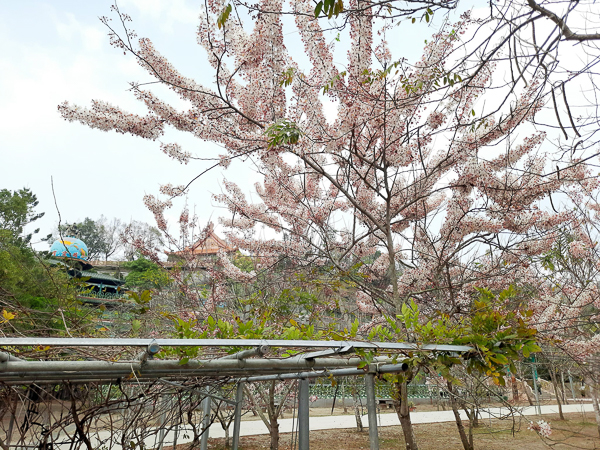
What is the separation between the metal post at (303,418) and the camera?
251 centimetres

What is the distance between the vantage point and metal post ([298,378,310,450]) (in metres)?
2.51

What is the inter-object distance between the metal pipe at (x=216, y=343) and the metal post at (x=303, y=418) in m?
0.78

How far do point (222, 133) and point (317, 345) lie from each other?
273 cm

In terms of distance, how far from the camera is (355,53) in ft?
12.7

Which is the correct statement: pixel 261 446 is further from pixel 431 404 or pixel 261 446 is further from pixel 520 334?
pixel 431 404

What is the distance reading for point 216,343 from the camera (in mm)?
1766

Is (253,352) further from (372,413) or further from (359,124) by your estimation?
(359,124)

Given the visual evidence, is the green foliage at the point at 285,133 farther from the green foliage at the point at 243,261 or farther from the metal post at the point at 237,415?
the green foliage at the point at 243,261

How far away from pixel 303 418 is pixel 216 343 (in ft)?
3.76

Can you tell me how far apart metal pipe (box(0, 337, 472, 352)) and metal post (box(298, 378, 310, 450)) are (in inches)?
30.6

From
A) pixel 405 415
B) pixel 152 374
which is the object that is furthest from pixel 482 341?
pixel 405 415

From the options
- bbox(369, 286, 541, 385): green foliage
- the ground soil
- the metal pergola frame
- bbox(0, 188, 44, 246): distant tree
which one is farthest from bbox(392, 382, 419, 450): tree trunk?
bbox(0, 188, 44, 246): distant tree

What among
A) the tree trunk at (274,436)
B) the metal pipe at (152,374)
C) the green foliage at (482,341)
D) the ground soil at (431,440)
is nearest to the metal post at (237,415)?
the metal pipe at (152,374)

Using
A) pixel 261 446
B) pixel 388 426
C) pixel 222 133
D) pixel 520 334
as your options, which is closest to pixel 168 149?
pixel 222 133
